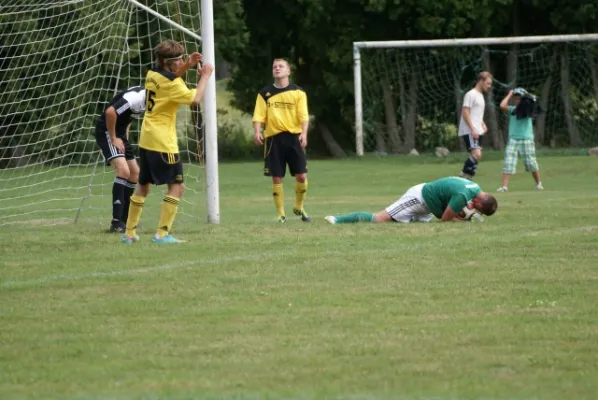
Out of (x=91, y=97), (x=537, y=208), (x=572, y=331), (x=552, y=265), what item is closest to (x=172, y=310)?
(x=572, y=331)

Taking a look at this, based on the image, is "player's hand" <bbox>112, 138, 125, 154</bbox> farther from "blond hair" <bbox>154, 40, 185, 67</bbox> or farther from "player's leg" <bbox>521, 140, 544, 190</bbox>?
"player's leg" <bbox>521, 140, 544, 190</bbox>

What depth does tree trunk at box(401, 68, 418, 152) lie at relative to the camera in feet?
101

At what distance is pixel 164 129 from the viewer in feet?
38.5

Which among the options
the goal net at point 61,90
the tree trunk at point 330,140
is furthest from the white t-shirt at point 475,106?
the tree trunk at point 330,140

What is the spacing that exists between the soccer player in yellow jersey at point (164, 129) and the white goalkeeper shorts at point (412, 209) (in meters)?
2.82

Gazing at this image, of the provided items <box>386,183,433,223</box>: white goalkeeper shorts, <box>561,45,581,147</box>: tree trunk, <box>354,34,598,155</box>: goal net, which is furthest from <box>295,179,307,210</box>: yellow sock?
<box>561,45,581,147</box>: tree trunk

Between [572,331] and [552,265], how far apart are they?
2673 millimetres

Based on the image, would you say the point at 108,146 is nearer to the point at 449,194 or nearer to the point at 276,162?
the point at 276,162

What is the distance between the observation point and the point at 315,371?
21.0 feet

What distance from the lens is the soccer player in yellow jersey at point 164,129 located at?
11.5 meters

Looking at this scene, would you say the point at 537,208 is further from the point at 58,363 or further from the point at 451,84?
the point at 451,84

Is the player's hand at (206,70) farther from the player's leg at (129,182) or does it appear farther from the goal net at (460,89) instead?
the goal net at (460,89)

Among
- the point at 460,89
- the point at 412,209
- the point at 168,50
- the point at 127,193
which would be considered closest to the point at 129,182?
the point at 127,193

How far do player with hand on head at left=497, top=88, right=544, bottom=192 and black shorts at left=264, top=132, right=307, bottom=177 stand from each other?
5.89 meters
